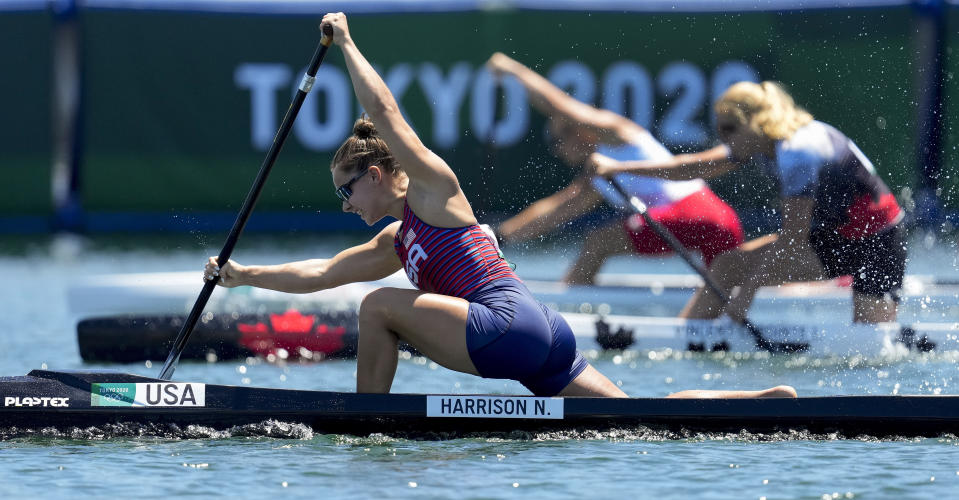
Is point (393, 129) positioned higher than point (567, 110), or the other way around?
point (567, 110)

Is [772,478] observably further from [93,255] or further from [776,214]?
[93,255]

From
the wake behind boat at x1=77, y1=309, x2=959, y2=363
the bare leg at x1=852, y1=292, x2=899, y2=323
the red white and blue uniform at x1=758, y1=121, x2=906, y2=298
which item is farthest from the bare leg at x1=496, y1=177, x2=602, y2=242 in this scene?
the bare leg at x1=852, y1=292, x2=899, y2=323

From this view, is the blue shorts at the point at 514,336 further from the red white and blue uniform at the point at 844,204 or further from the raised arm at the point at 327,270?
the red white and blue uniform at the point at 844,204

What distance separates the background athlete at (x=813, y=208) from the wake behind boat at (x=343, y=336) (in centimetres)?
15

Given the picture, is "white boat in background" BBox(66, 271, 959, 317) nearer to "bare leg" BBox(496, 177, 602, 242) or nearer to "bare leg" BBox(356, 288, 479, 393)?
"bare leg" BBox(496, 177, 602, 242)

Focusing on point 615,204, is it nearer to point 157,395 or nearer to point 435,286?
point 435,286

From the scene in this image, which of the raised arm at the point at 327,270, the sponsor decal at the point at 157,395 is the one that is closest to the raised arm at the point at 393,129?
the raised arm at the point at 327,270

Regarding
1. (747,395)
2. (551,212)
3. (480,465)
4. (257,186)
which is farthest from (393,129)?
(551,212)

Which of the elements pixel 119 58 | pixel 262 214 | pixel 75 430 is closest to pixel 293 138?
pixel 262 214

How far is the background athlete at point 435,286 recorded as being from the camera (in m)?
5.34

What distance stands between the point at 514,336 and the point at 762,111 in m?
3.41

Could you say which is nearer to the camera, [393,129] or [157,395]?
[393,129]

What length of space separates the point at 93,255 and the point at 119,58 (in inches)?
71.3

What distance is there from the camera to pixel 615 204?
9.32 m
